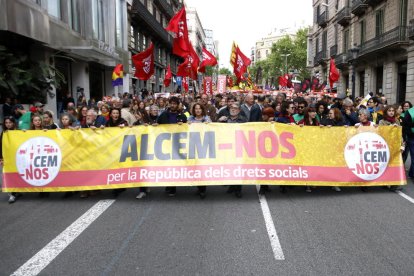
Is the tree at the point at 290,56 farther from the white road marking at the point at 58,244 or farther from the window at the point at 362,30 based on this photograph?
A: the white road marking at the point at 58,244

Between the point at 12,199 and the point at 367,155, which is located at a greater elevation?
the point at 367,155

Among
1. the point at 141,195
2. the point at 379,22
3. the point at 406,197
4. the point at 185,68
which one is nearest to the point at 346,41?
the point at 379,22

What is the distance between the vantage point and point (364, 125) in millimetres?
8047

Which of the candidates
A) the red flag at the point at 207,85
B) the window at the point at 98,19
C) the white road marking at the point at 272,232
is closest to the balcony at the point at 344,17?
the red flag at the point at 207,85

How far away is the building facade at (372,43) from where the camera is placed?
84.3ft

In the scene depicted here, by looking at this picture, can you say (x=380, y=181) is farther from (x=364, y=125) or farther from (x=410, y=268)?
(x=410, y=268)

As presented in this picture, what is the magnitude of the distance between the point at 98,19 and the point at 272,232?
2254cm

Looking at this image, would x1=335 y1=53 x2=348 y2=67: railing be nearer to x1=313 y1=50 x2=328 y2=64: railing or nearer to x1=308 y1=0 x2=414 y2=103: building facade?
x1=308 y1=0 x2=414 y2=103: building facade

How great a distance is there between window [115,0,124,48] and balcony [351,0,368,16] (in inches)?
696

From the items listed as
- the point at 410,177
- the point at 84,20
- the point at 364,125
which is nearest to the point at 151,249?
the point at 364,125

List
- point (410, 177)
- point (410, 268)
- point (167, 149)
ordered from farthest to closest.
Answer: point (410, 177) < point (167, 149) < point (410, 268)

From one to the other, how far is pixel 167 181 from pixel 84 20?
17.8 meters

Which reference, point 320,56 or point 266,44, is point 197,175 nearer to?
point 320,56

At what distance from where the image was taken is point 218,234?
209 inches
